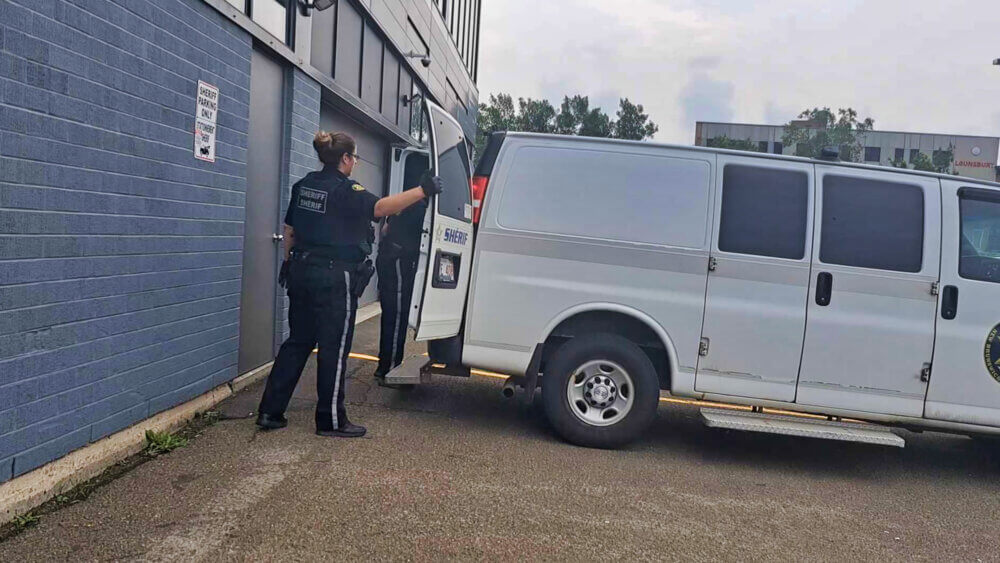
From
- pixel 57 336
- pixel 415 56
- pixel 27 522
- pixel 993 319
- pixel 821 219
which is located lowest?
pixel 27 522

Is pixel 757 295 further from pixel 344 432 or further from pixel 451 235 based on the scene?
pixel 344 432

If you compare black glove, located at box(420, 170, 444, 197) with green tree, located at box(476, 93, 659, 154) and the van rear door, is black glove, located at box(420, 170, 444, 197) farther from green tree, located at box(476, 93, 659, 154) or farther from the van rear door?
green tree, located at box(476, 93, 659, 154)

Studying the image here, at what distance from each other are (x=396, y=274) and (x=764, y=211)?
299 cm

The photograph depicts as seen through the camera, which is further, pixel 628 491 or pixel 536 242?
pixel 536 242

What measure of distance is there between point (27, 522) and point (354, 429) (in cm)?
203

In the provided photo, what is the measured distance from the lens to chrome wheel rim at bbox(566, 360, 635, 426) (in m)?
5.25

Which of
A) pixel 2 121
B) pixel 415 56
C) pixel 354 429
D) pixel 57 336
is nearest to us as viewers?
pixel 2 121

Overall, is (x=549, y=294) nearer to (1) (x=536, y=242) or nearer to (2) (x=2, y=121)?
(1) (x=536, y=242)

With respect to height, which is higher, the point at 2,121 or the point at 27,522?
the point at 2,121

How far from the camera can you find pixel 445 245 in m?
5.18

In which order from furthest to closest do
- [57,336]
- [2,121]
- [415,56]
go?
[415,56], [57,336], [2,121]

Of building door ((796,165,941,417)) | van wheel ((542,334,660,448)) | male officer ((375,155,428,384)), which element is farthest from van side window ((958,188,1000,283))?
male officer ((375,155,428,384))

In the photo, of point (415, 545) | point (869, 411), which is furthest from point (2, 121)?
point (869, 411)

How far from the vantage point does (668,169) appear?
5.39 metres
